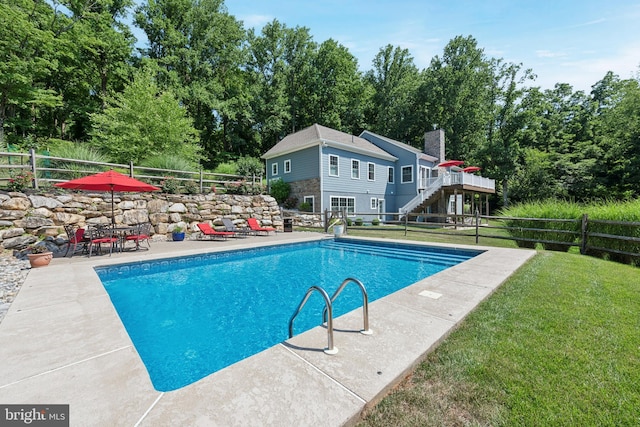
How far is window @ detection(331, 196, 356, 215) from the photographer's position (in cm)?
1845

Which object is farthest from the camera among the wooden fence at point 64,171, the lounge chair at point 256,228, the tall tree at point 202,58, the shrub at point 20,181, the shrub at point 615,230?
the tall tree at point 202,58

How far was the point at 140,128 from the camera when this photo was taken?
16422 millimetres

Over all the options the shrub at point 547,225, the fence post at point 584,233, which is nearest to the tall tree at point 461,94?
the shrub at point 547,225

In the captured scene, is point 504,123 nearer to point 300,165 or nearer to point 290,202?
point 300,165

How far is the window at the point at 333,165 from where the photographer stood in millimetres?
18078

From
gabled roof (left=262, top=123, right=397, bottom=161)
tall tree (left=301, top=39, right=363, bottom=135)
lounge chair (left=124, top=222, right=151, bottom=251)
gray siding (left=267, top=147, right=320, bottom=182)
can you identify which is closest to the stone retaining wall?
lounge chair (left=124, top=222, right=151, bottom=251)

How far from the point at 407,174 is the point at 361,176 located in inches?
179

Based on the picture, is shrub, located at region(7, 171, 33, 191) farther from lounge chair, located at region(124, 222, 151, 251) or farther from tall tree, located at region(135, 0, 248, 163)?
tall tree, located at region(135, 0, 248, 163)

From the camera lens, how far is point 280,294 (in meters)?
5.70

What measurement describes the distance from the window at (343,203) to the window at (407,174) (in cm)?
542

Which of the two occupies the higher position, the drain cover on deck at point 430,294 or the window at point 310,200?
the window at point 310,200

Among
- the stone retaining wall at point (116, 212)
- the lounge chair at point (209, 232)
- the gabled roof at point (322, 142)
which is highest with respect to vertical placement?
the gabled roof at point (322, 142)

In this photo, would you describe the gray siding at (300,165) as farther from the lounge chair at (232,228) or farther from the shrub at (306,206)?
the lounge chair at (232,228)

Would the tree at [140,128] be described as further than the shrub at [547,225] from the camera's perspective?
Yes
